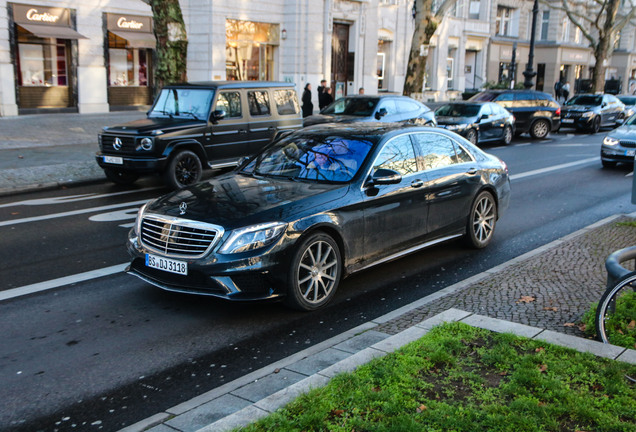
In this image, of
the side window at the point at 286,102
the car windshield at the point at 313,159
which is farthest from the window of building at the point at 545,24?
the car windshield at the point at 313,159

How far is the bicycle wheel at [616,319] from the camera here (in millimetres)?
4633

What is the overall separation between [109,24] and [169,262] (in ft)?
73.6

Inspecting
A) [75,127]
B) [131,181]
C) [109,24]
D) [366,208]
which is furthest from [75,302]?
[109,24]

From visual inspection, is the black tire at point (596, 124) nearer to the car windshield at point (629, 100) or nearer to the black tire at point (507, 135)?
the black tire at point (507, 135)

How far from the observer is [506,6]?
5228cm

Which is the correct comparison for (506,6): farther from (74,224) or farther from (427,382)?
(427,382)

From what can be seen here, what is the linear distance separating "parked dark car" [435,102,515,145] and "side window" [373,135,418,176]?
13.9 m

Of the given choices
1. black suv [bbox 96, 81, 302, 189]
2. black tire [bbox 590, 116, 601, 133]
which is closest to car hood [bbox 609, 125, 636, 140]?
black suv [bbox 96, 81, 302, 189]

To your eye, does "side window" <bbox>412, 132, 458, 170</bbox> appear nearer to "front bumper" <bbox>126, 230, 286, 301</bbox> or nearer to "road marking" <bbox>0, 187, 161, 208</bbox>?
"front bumper" <bbox>126, 230, 286, 301</bbox>

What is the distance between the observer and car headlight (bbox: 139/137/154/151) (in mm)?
12094

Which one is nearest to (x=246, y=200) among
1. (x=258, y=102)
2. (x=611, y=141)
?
(x=258, y=102)

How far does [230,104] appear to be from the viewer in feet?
43.7

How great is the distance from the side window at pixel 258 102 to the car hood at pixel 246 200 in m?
7.11

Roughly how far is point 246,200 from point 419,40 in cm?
2130
